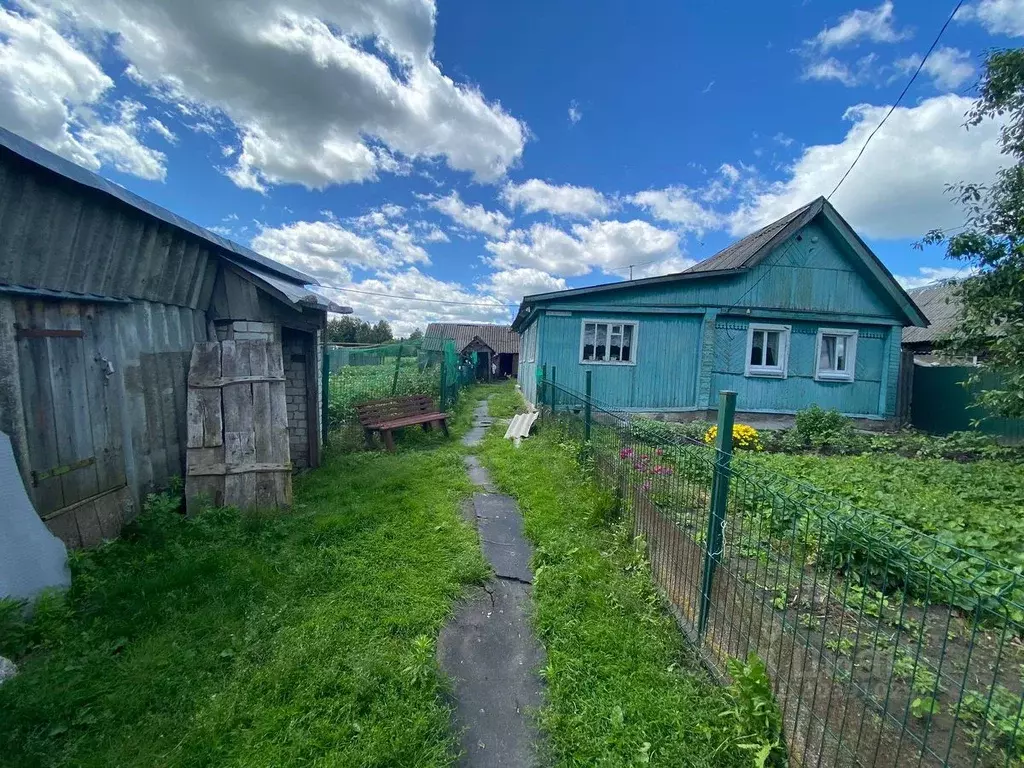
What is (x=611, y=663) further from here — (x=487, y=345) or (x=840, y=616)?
(x=487, y=345)

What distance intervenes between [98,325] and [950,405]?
16370 millimetres

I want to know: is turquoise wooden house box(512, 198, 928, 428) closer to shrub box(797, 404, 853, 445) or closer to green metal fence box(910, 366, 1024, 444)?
green metal fence box(910, 366, 1024, 444)

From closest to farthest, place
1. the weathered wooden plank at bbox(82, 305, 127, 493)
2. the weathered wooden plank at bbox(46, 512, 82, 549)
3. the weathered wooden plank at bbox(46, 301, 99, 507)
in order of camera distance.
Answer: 1. the weathered wooden plank at bbox(46, 512, 82, 549)
2. the weathered wooden plank at bbox(46, 301, 99, 507)
3. the weathered wooden plank at bbox(82, 305, 127, 493)

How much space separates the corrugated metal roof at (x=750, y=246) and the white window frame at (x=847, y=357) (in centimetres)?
272

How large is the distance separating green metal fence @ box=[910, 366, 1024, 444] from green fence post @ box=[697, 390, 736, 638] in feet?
37.4

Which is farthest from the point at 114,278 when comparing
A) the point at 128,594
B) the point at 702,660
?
the point at 702,660

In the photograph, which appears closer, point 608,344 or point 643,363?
point 608,344

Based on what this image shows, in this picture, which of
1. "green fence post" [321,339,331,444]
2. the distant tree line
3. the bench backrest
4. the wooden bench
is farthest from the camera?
the distant tree line

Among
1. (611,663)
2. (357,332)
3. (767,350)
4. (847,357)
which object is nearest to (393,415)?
(611,663)

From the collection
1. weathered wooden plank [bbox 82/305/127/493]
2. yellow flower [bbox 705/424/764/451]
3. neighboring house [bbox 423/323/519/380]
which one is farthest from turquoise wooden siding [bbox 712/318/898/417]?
neighboring house [bbox 423/323/519/380]

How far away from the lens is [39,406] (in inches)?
130

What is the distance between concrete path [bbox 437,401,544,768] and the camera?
2246 millimetres

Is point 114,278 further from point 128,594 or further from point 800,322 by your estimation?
point 800,322

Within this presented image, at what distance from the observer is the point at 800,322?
11.2 metres
